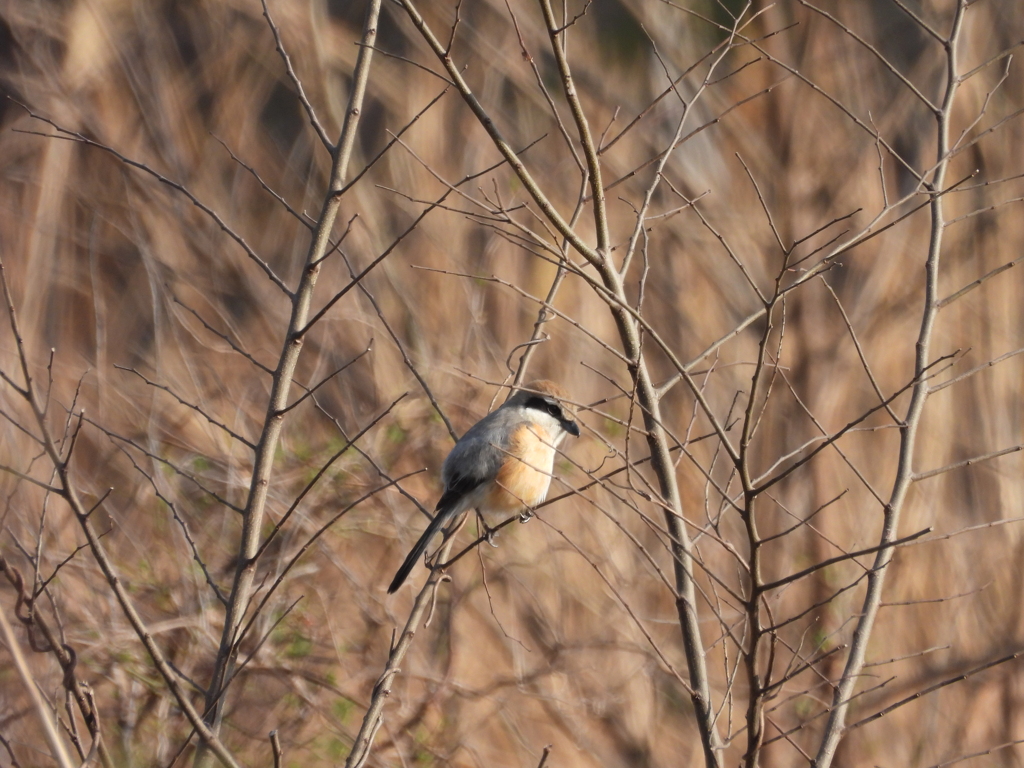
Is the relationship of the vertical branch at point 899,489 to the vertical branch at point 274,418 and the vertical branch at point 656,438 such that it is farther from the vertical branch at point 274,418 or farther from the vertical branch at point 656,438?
the vertical branch at point 274,418

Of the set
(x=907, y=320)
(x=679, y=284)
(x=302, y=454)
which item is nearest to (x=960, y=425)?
(x=907, y=320)

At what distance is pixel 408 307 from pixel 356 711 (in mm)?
2192

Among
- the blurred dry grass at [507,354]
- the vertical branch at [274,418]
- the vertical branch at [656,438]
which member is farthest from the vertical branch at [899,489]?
the blurred dry grass at [507,354]

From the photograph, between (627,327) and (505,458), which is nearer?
(627,327)

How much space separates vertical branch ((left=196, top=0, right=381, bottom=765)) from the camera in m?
2.06

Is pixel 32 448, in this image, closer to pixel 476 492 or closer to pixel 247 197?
pixel 247 197

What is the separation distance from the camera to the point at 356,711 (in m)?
4.83

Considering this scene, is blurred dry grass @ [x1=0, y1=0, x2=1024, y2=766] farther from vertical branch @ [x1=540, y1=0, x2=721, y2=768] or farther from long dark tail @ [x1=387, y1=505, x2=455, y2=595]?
vertical branch @ [x1=540, y1=0, x2=721, y2=768]

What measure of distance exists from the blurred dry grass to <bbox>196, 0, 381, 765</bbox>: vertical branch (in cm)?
255

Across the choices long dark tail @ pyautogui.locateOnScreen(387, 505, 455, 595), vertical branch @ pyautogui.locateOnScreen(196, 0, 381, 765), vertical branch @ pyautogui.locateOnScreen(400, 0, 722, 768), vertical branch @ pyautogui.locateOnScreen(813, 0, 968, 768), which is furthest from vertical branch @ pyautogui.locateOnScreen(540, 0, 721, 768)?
long dark tail @ pyautogui.locateOnScreen(387, 505, 455, 595)

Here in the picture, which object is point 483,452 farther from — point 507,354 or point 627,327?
point 507,354

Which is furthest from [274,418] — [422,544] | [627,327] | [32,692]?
[422,544]

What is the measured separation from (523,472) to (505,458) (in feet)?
0.29

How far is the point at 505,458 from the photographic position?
3568 mm
